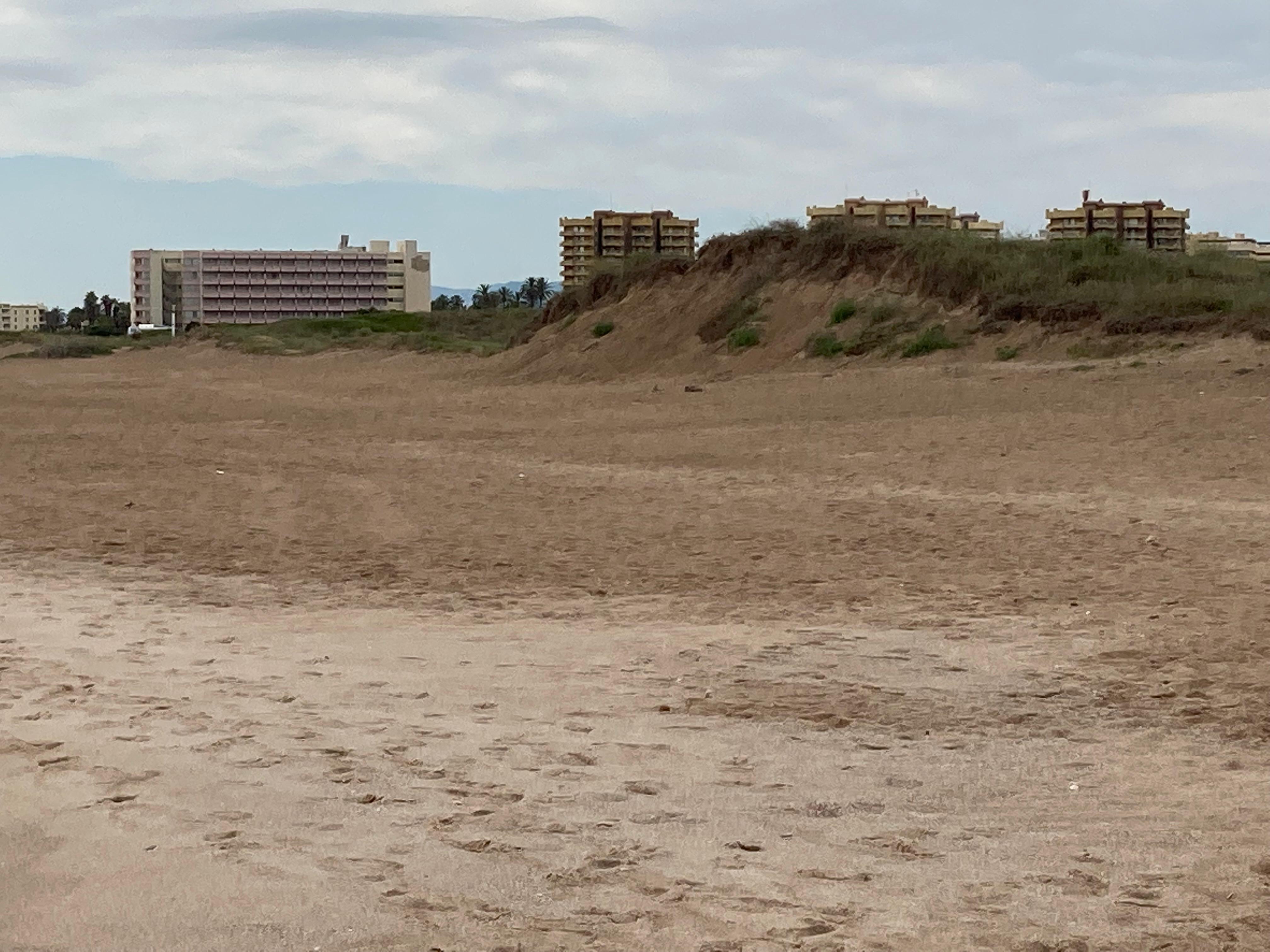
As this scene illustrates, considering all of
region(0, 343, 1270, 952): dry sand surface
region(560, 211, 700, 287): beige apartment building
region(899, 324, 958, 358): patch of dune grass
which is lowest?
region(0, 343, 1270, 952): dry sand surface

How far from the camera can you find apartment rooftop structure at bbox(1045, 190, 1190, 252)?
6103 centimetres

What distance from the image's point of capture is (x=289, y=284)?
146 m

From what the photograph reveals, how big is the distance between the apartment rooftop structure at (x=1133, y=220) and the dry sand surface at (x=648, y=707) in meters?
40.8

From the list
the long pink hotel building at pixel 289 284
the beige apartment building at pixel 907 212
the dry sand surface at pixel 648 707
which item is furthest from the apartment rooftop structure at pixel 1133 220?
the long pink hotel building at pixel 289 284

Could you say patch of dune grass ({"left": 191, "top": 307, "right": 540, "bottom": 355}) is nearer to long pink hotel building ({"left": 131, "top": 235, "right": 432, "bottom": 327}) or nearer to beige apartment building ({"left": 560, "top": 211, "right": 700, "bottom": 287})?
beige apartment building ({"left": 560, "top": 211, "right": 700, "bottom": 287})

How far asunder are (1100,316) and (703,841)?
21519 mm

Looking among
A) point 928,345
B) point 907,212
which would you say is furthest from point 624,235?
point 928,345

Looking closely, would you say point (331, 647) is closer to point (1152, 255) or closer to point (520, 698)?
point (520, 698)

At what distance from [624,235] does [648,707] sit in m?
80.7

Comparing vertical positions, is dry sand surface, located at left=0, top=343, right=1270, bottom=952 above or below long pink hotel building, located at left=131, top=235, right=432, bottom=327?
below

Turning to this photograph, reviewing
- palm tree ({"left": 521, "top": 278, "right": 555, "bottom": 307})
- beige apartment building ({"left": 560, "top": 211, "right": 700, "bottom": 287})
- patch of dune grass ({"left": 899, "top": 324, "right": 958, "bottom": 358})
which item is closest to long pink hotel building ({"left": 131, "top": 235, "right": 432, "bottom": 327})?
palm tree ({"left": 521, "top": 278, "right": 555, "bottom": 307})

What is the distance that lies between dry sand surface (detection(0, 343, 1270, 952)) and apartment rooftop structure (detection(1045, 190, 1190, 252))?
4080 cm

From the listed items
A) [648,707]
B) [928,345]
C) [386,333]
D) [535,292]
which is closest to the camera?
[648,707]

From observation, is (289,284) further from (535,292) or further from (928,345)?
(928,345)
